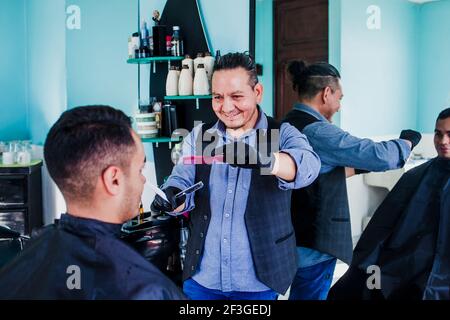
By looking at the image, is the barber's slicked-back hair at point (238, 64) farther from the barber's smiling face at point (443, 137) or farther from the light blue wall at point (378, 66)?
the light blue wall at point (378, 66)

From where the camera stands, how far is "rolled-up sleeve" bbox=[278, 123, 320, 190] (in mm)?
1497

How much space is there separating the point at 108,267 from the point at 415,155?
166 centimetres

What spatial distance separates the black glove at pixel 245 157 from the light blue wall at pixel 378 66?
5.16ft

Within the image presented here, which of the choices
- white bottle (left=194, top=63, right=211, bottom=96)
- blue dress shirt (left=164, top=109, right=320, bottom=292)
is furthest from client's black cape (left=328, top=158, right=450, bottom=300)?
white bottle (left=194, top=63, right=211, bottom=96)

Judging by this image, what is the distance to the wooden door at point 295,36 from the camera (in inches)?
132

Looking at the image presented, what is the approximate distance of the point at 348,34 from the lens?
9.45 feet

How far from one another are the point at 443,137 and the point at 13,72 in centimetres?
423

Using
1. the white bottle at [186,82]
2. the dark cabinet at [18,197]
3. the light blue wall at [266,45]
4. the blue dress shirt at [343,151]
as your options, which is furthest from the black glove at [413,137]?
the dark cabinet at [18,197]

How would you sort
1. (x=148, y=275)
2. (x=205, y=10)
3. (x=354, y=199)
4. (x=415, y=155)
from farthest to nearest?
(x=354, y=199) → (x=205, y=10) → (x=415, y=155) → (x=148, y=275)

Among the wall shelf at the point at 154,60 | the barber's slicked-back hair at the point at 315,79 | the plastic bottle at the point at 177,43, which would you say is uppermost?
the plastic bottle at the point at 177,43

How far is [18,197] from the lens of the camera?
406 cm

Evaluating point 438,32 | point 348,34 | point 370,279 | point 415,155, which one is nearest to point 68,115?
point 370,279

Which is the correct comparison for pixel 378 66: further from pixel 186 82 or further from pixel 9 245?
pixel 9 245
